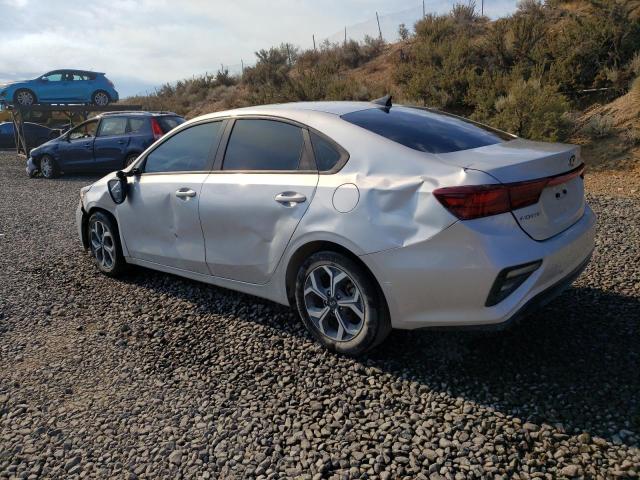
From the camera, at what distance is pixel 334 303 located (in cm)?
329

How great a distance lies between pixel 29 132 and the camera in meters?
21.3

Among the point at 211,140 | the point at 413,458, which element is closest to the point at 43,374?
the point at 211,140

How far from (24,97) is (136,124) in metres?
12.3

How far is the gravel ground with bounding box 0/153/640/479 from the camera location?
244 centimetres

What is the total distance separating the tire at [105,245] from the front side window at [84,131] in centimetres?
914

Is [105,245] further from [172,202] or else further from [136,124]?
[136,124]

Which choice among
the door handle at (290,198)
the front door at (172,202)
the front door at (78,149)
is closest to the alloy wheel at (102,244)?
the front door at (172,202)

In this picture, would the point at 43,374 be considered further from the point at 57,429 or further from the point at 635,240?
the point at 635,240

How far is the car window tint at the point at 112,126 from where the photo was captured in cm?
1266

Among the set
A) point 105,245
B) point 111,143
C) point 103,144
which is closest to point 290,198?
point 105,245

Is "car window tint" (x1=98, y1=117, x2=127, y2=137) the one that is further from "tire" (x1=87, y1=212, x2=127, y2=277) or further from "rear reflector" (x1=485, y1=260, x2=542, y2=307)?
"rear reflector" (x1=485, y1=260, x2=542, y2=307)

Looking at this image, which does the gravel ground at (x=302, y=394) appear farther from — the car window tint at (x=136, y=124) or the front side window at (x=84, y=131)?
the front side window at (x=84, y=131)

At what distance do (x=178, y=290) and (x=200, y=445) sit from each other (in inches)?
89.8

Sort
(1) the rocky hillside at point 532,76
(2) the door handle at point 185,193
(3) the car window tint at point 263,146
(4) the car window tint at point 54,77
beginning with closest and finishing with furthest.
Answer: (3) the car window tint at point 263,146, (2) the door handle at point 185,193, (1) the rocky hillside at point 532,76, (4) the car window tint at point 54,77
